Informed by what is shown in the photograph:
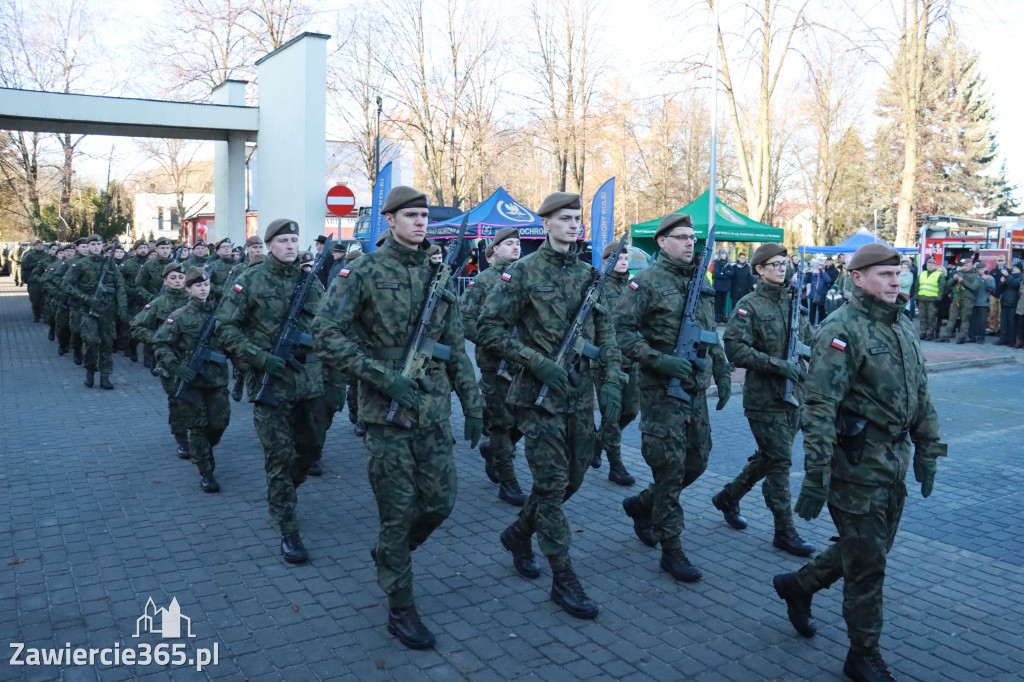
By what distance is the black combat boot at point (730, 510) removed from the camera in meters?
6.34

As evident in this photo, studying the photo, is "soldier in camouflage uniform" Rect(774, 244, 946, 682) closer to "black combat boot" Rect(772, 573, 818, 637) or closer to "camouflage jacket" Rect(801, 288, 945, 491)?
"camouflage jacket" Rect(801, 288, 945, 491)

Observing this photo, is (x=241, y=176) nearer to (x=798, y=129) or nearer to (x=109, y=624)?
(x=109, y=624)

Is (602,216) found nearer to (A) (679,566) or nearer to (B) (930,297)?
(B) (930,297)

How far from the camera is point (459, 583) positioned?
17.3ft

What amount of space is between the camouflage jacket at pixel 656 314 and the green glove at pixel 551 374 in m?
0.81

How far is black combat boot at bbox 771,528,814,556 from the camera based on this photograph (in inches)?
228

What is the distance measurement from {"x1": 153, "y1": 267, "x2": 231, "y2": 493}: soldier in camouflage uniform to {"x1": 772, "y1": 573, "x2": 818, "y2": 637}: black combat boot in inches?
186

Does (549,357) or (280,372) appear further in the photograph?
(280,372)

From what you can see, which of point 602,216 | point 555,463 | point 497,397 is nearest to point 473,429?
point 555,463

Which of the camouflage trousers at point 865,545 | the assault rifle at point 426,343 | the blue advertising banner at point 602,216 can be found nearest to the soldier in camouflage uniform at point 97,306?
the blue advertising banner at point 602,216

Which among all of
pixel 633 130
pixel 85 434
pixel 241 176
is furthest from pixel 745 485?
pixel 633 130

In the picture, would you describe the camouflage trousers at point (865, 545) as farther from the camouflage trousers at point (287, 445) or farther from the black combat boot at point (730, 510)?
the camouflage trousers at point (287, 445)

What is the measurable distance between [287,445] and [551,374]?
2169 millimetres

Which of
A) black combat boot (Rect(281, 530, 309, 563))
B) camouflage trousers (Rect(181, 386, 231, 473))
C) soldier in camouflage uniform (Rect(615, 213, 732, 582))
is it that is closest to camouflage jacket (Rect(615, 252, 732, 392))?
soldier in camouflage uniform (Rect(615, 213, 732, 582))
